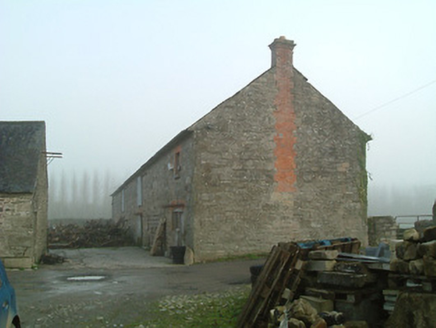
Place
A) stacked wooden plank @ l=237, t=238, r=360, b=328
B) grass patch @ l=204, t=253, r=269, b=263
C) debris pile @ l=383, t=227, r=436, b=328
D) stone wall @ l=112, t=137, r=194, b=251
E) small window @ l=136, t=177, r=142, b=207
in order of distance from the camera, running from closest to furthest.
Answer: debris pile @ l=383, t=227, r=436, b=328
stacked wooden plank @ l=237, t=238, r=360, b=328
grass patch @ l=204, t=253, r=269, b=263
stone wall @ l=112, t=137, r=194, b=251
small window @ l=136, t=177, r=142, b=207

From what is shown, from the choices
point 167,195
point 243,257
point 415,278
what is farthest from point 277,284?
point 167,195

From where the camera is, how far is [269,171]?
18.6 meters

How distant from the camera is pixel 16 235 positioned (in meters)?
16.7

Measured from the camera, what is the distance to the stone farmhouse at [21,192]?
16.7 m

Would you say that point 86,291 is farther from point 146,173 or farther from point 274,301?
point 146,173

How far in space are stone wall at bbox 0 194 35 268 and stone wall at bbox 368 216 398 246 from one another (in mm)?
14292

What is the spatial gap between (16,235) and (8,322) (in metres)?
12.4

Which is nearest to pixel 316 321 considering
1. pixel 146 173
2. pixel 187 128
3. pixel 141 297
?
pixel 141 297

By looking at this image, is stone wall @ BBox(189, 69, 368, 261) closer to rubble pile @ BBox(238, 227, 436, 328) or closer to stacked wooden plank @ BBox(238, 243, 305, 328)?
rubble pile @ BBox(238, 227, 436, 328)

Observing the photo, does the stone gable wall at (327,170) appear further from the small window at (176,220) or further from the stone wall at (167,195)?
the small window at (176,220)

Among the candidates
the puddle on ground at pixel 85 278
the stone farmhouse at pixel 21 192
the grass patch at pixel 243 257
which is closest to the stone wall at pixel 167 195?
the grass patch at pixel 243 257

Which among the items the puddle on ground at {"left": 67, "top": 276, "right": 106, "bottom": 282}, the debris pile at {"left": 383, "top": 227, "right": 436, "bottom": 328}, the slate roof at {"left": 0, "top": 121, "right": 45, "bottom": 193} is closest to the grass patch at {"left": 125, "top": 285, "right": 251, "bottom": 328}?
the debris pile at {"left": 383, "top": 227, "right": 436, "bottom": 328}

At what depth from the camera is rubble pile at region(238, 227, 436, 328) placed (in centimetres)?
609

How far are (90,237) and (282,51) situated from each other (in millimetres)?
18377
